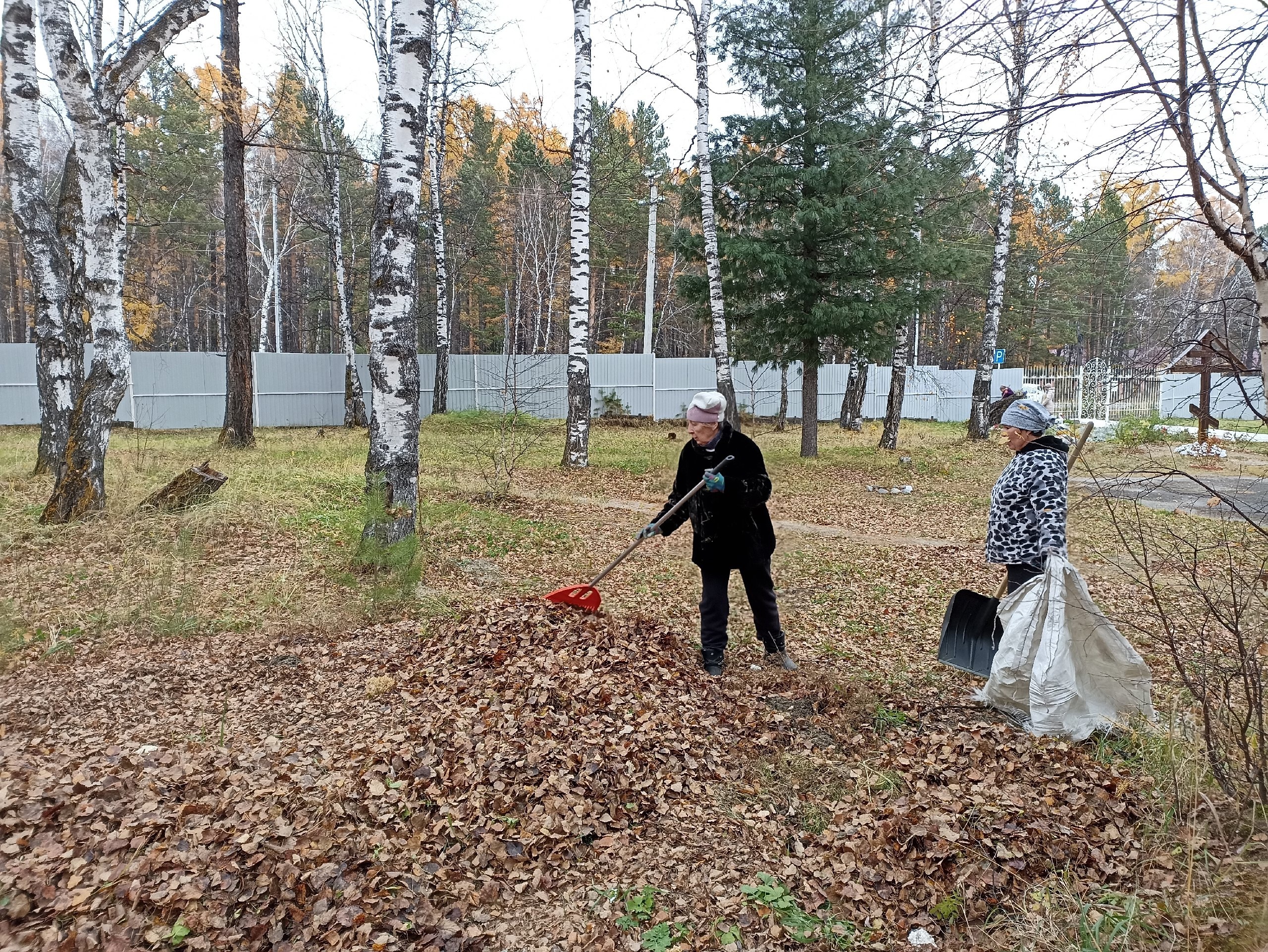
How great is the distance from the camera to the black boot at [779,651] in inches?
194

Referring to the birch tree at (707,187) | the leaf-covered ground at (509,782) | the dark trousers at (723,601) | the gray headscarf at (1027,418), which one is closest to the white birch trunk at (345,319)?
the birch tree at (707,187)

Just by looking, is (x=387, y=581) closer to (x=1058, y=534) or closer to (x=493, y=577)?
(x=493, y=577)

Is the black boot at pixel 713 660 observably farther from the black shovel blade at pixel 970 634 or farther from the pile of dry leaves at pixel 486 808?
the black shovel blade at pixel 970 634

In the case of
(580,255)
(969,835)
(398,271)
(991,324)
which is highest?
(580,255)

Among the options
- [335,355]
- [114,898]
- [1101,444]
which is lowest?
[114,898]

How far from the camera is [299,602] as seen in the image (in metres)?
5.81

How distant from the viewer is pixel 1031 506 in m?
4.23

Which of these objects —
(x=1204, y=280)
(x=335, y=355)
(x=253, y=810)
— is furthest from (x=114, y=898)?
(x=335, y=355)

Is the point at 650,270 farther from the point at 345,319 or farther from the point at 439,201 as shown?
the point at 345,319

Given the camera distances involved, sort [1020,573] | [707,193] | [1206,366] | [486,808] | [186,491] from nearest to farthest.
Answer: [486,808] → [1020,573] → [186,491] → [707,193] → [1206,366]

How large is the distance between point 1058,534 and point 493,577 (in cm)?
461

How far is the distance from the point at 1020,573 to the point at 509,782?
3067mm

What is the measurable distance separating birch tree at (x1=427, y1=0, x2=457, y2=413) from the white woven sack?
60.6ft

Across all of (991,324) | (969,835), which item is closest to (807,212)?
(991,324)
